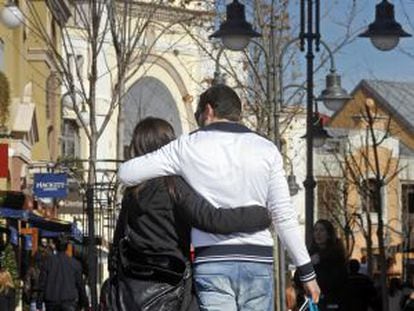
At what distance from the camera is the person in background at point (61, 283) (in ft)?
75.1

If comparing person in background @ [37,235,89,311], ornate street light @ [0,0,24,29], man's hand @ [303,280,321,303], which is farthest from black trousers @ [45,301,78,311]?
man's hand @ [303,280,321,303]

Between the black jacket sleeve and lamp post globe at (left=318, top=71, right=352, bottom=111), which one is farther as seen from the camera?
lamp post globe at (left=318, top=71, right=352, bottom=111)

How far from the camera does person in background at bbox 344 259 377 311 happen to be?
484 inches

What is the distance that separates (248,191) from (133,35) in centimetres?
1745

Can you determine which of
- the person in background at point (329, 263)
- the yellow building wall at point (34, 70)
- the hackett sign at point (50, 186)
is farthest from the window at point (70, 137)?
the person in background at point (329, 263)

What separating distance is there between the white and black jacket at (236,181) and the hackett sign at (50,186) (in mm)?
22541

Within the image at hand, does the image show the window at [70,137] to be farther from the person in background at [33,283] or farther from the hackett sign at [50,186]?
the person in background at [33,283]

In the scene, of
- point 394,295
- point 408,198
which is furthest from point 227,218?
point 408,198

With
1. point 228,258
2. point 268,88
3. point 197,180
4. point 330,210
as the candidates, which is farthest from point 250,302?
point 330,210

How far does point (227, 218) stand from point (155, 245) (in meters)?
0.65

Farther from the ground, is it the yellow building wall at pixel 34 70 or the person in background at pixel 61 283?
the yellow building wall at pixel 34 70

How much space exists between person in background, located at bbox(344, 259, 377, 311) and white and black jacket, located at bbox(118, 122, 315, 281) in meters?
5.25

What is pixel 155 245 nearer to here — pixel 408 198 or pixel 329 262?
pixel 329 262

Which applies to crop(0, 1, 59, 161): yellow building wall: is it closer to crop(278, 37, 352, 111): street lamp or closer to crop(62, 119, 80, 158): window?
crop(62, 119, 80, 158): window
